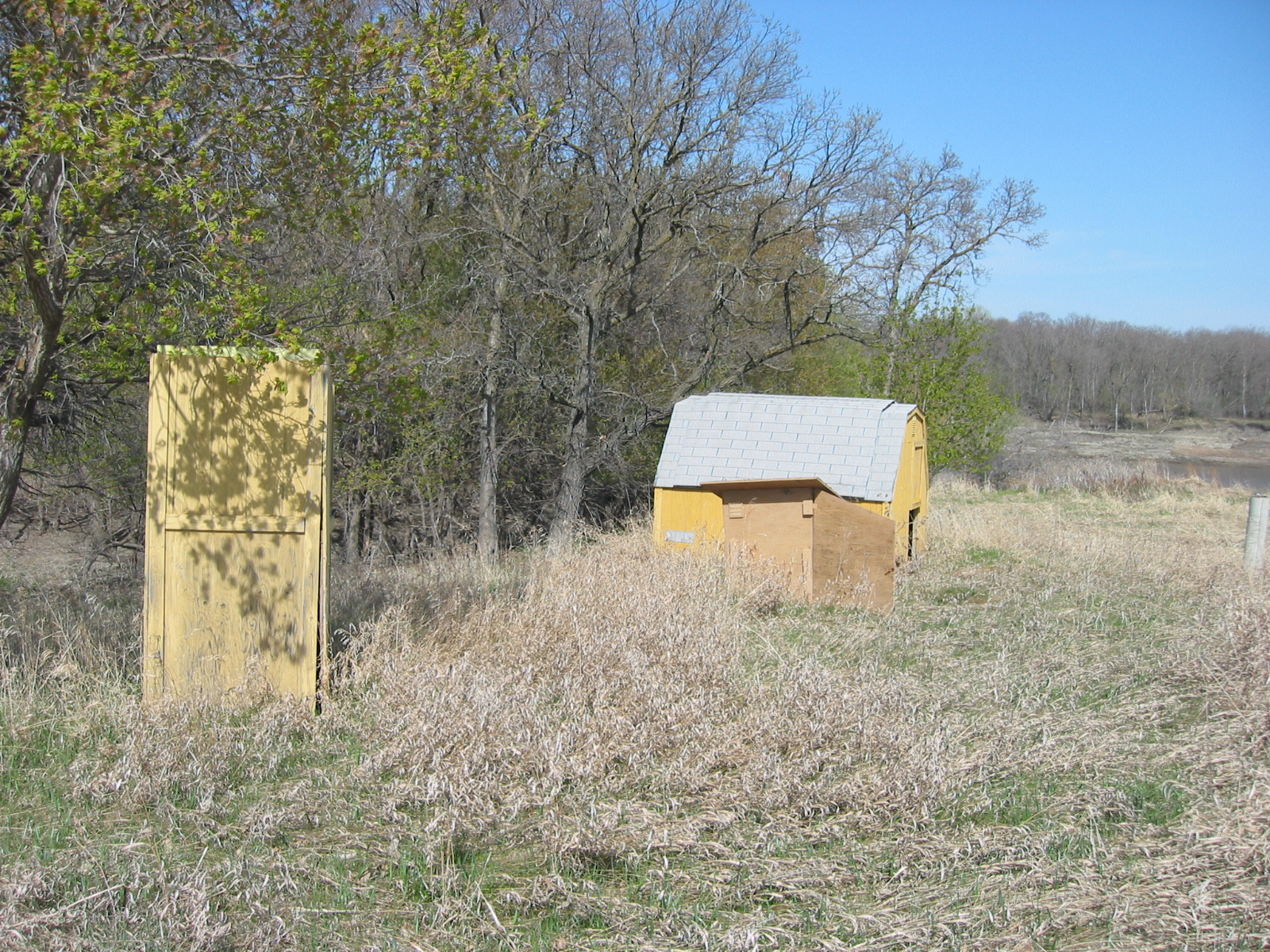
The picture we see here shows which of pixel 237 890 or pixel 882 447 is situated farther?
pixel 882 447

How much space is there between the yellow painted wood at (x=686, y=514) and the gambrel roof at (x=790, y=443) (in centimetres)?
15

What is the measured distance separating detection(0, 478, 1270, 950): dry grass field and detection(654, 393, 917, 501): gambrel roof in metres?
3.77

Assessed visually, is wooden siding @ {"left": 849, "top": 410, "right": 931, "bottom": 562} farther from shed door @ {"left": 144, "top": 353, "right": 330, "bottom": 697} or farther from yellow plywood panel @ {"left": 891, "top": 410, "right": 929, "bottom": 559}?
shed door @ {"left": 144, "top": 353, "right": 330, "bottom": 697}

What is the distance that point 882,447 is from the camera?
36.3 feet

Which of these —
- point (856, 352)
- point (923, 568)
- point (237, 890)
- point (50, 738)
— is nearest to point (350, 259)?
point (923, 568)

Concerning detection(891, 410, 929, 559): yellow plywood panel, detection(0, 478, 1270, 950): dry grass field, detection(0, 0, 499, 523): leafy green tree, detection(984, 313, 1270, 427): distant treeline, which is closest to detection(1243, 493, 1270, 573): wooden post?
detection(891, 410, 929, 559): yellow plywood panel

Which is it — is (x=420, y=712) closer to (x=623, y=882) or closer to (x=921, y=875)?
(x=623, y=882)

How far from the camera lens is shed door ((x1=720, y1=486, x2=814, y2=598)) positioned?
31.5 ft

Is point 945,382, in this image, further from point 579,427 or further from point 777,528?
point 777,528

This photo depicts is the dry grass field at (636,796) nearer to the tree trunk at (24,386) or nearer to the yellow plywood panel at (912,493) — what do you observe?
the tree trunk at (24,386)

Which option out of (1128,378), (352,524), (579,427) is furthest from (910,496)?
(1128,378)

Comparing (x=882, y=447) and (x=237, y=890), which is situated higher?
(x=882, y=447)

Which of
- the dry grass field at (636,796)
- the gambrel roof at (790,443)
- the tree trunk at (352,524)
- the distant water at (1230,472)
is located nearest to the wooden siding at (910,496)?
the gambrel roof at (790,443)

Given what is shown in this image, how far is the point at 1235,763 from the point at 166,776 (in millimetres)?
5145
